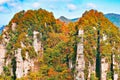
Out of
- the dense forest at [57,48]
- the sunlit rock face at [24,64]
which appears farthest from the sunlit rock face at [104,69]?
the sunlit rock face at [24,64]

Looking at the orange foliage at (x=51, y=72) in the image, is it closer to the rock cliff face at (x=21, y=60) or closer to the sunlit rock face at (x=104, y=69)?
the rock cliff face at (x=21, y=60)

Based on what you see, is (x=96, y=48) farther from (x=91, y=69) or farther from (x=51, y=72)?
(x=51, y=72)

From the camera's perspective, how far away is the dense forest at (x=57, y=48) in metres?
45.4

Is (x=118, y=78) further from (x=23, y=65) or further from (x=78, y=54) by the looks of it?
(x=23, y=65)

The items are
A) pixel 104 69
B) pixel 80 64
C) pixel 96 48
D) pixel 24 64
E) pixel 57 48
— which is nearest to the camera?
pixel 80 64

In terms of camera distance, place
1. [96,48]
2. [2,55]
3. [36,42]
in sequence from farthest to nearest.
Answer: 1. [2,55]
2. [36,42]
3. [96,48]

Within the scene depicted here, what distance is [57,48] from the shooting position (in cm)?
4838

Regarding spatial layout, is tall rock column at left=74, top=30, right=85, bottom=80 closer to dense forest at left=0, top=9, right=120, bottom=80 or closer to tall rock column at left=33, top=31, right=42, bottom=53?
dense forest at left=0, top=9, right=120, bottom=80

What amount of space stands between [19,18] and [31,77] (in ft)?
26.8

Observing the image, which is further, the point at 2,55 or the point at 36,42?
the point at 2,55

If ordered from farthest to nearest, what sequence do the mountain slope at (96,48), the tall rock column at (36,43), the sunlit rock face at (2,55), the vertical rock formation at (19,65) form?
the sunlit rock face at (2,55) → the tall rock column at (36,43) → the vertical rock formation at (19,65) → the mountain slope at (96,48)

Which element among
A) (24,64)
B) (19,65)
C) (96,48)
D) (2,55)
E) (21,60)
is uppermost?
(96,48)

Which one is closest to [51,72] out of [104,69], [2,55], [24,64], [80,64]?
[24,64]

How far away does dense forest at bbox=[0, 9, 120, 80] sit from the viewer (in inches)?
1788
